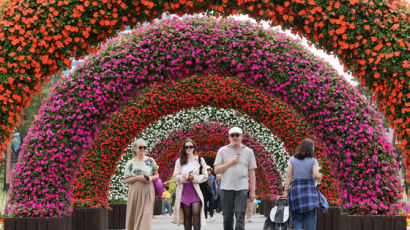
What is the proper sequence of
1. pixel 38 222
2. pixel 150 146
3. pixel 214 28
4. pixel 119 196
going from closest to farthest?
pixel 38 222 < pixel 214 28 < pixel 119 196 < pixel 150 146

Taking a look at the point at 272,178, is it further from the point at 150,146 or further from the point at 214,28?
the point at 214,28

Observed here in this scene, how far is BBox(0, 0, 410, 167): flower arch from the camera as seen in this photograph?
6.84 m

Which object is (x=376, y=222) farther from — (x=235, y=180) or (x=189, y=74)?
(x=189, y=74)

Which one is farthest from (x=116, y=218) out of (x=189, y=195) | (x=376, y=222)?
(x=376, y=222)

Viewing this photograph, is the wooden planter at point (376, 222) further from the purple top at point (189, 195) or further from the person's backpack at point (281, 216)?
the purple top at point (189, 195)

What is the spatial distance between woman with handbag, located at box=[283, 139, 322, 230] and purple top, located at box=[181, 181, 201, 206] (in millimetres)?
1532

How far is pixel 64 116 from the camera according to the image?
881 cm

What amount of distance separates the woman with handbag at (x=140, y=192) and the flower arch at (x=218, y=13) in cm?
188

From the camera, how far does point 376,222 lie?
856cm

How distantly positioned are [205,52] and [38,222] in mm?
3516

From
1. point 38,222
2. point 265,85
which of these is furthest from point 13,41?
point 265,85

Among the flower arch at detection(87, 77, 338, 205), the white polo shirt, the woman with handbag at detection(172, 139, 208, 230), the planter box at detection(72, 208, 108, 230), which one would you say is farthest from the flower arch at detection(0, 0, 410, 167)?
the flower arch at detection(87, 77, 338, 205)

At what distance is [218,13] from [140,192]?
2.81 m

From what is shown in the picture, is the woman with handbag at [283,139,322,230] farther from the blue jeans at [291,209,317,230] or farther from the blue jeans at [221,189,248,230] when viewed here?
the blue jeans at [221,189,248,230]
